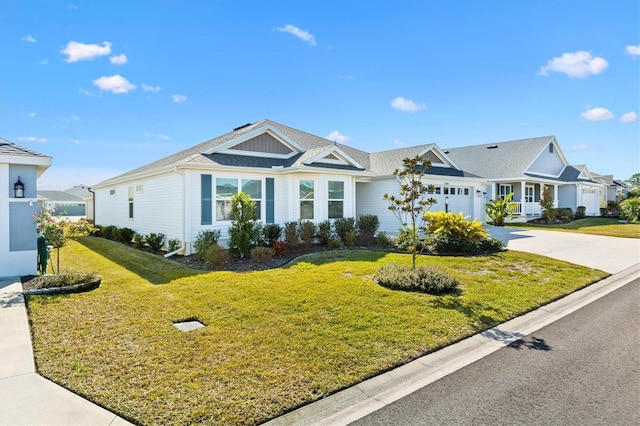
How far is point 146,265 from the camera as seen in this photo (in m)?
10.8

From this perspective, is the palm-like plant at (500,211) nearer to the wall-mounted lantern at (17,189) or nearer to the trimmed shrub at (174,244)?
the trimmed shrub at (174,244)

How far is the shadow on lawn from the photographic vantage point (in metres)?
9.10

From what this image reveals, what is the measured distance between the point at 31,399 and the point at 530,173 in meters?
32.8

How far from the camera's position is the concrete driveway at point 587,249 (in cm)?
1116

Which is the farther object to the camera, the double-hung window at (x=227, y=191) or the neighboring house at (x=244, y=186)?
the double-hung window at (x=227, y=191)

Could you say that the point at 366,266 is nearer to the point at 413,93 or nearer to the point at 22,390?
the point at 22,390

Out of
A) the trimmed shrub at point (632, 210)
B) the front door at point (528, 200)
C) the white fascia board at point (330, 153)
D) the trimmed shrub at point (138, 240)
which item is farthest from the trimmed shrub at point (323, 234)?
the trimmed shrub at point (632, 210)

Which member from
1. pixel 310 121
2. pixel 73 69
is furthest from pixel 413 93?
pixel 73 69

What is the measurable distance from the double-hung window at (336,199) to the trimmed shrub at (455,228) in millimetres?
3996

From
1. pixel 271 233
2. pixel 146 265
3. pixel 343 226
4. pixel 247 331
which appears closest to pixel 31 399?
pixel 247 331

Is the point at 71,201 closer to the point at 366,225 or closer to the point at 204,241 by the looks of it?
the point at 204,241

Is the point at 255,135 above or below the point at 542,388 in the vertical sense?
above

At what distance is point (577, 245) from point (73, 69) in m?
20.9

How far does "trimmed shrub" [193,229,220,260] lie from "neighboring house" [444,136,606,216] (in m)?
23.0
